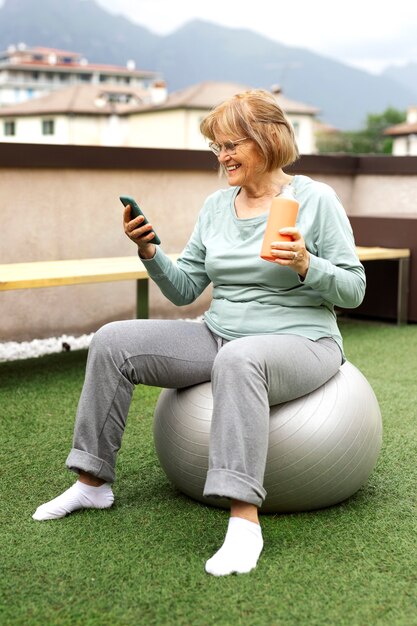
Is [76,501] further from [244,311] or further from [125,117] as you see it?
[125,117]

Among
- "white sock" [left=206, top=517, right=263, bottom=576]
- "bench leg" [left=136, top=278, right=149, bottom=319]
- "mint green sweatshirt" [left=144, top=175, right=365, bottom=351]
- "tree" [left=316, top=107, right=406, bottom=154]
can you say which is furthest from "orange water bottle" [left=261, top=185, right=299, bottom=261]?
"tree" [left=316, top=107, right=406, bottom=154]

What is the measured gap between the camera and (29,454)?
3070mm

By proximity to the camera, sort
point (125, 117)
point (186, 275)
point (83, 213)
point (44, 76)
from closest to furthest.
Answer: point (186, 275) → point (83, 213) → point (125, 117) → point (44, 76)

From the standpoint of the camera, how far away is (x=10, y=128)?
6944 centimetres

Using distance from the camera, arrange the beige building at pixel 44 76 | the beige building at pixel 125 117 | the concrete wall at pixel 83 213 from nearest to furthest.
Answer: the concrete wall at pixel 83 213 → the beige building at pixel 125 117 → the beige building at pixel 44 76

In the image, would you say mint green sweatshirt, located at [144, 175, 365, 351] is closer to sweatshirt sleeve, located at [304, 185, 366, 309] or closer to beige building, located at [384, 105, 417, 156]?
sweatshirt sleeve, located at [304, 185, 366, 309]

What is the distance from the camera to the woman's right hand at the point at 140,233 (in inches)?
94.9

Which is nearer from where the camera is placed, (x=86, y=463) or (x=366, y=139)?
(x=86, y=463)

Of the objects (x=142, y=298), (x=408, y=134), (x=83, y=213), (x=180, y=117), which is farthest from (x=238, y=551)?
(x=408, y=134)

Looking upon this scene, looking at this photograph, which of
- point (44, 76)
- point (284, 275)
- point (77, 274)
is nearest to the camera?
point (284, 275)

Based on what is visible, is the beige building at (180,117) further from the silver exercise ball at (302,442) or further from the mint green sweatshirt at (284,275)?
the silver exercise ball at (302,442)

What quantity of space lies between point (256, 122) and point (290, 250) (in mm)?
463

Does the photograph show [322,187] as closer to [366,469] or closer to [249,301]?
[249,301]

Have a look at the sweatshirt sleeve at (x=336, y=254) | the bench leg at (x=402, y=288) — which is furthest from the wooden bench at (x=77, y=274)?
the sweatshirt sleeve at (x=336, y=254)
